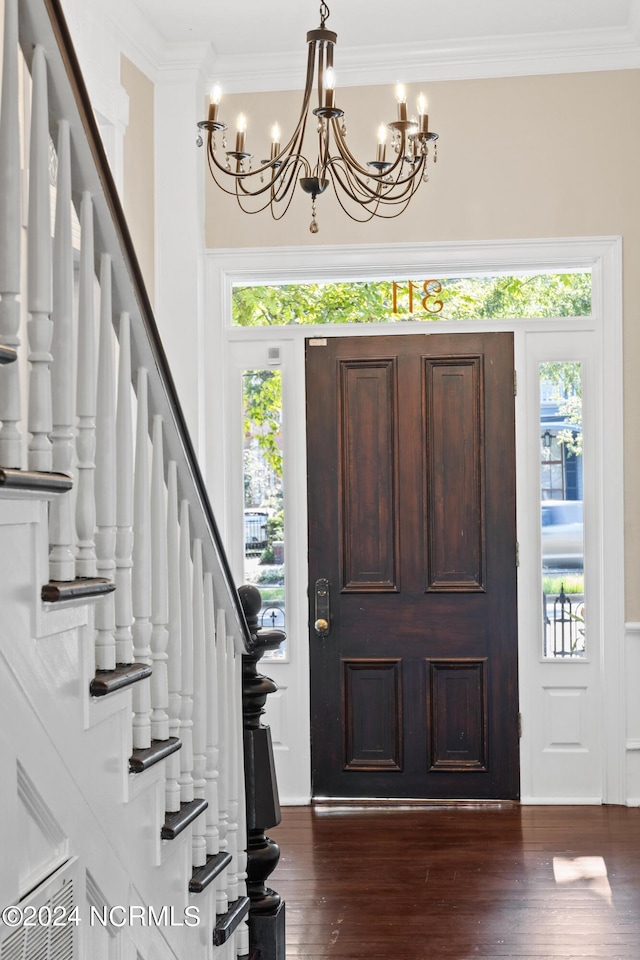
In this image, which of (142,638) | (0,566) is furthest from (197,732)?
(0,566)

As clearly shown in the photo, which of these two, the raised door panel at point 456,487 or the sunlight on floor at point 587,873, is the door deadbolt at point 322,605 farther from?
the sunlight on floor at point 587,873

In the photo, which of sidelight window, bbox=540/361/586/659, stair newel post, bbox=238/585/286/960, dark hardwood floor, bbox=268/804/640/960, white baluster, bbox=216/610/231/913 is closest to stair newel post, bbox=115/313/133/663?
white baluster, bbox=216/610/231/913

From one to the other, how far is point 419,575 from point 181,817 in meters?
2.78

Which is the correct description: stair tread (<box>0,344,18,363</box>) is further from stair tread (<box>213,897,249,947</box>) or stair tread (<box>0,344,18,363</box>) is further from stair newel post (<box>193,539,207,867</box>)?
stair tread (<box>213,897,249,947</box>)

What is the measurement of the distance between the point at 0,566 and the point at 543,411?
3619 millimetres

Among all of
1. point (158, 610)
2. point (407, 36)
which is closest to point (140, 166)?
point (407, 36)

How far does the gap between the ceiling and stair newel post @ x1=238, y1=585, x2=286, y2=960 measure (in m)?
2.91

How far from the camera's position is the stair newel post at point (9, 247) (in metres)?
1.19

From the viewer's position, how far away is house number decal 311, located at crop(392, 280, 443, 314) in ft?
15.0

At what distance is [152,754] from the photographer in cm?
166

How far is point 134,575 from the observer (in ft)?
5.47

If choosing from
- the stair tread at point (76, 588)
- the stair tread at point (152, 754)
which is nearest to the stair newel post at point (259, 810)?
the stair tread at point (152, 754)

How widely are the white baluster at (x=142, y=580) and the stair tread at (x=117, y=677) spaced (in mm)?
68

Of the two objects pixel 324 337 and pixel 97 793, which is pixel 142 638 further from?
pixel 324 337
